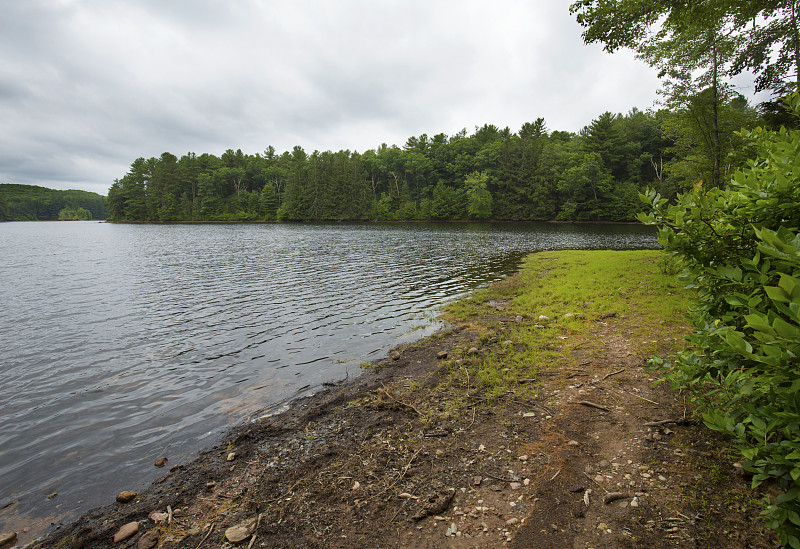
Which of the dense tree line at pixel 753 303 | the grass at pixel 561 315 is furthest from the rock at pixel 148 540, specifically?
the dense tree line at pixel 753 303

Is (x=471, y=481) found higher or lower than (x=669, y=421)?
lower

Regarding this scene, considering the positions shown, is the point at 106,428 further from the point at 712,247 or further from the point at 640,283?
the point at 640,283

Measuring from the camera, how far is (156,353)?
39.5ft

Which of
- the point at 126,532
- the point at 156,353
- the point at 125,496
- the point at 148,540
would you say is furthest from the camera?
the point at 156,353

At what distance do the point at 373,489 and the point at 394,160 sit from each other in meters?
126

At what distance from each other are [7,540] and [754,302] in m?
9.30

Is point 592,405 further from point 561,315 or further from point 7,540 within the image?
point 7,540

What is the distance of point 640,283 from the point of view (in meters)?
15.8

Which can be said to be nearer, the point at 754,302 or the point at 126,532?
the point at 754,302

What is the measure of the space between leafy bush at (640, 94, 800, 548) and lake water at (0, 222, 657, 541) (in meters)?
8.29

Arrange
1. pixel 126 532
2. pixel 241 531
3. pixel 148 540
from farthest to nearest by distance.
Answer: pixel 126 532 < pixel 148 540 < pixel 241 531

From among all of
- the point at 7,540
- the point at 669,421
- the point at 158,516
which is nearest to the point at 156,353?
the point at 7,540

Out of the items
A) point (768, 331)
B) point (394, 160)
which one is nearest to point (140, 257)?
point (768, 331)

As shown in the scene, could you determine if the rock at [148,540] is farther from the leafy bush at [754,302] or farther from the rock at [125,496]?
the leafy bush at [754,302]
